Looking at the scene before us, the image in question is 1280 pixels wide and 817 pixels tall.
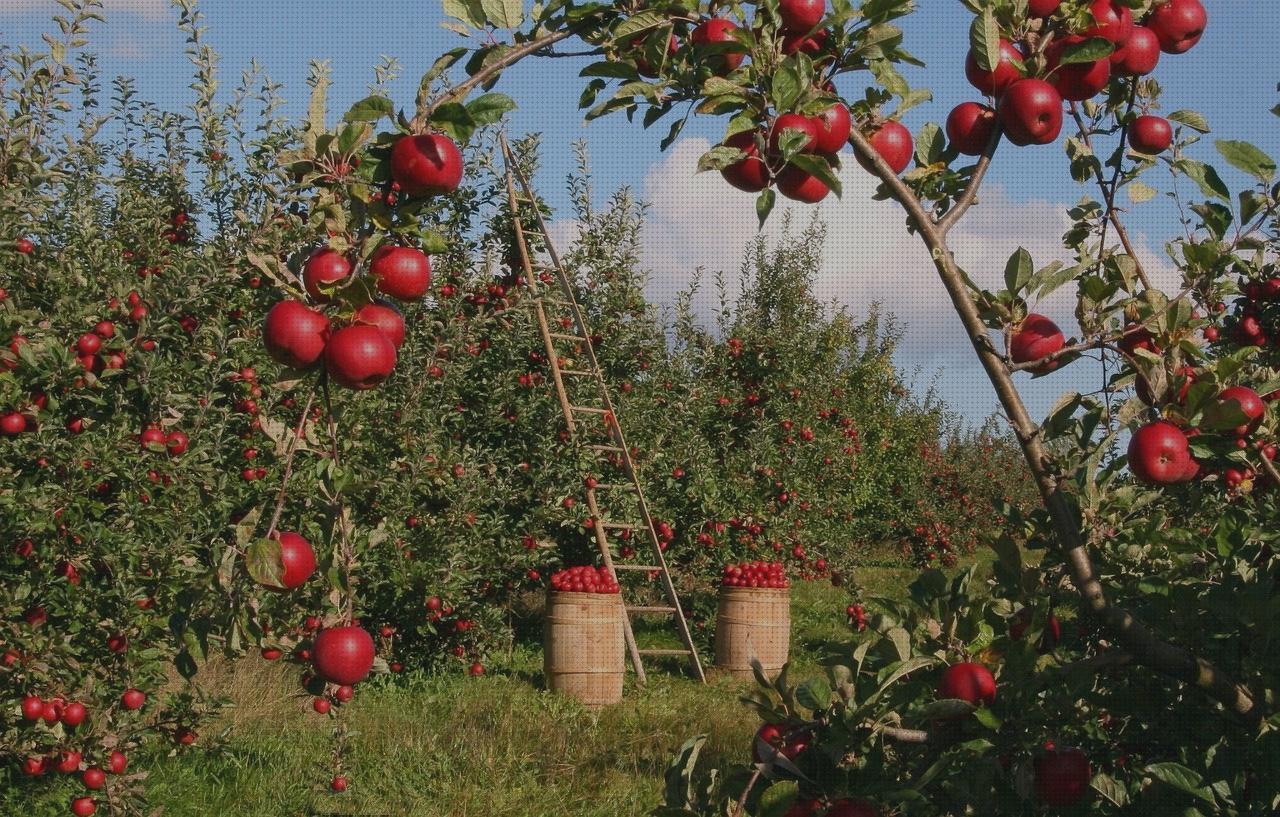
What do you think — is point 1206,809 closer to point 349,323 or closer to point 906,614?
point 906,614

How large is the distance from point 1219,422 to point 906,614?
448mm

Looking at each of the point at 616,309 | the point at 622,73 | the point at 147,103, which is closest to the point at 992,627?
the point at 622,73

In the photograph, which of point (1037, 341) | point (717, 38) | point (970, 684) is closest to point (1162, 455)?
point (1037, 341)

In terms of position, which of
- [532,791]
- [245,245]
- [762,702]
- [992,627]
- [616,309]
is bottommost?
[532,791]

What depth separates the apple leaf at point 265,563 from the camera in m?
1.06

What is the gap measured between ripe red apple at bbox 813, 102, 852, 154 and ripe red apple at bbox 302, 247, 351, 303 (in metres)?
0.55

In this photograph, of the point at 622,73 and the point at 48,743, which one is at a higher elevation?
the point at 622,73

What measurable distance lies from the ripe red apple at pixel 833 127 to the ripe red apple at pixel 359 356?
1.78 feet

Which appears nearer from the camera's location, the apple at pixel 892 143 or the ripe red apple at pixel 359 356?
the ripe red apple at pixel 359 356

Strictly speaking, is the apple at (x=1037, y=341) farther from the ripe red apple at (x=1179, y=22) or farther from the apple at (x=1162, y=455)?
the ripe red apple at (x=1179, y=22)

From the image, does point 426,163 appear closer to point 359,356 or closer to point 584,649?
point 359,356

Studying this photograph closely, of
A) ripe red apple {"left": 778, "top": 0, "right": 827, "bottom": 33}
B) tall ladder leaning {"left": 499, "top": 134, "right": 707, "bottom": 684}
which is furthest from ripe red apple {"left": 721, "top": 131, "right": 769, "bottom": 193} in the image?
tall ladder leaning {"left": 499, "top": 134, "right": 707, "bottom": 684}

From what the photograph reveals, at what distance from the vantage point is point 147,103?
524 cm

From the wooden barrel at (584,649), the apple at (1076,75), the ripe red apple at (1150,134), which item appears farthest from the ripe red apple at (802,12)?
the wooden barrel at (584,649)
